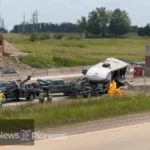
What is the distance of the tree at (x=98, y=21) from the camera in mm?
195250

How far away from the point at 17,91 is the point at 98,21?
167 m

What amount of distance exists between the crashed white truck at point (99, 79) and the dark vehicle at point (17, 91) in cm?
369

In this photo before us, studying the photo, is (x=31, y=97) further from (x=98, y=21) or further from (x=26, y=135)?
(x=98, y=21)

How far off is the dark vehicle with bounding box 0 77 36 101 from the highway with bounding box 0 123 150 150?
1785 centimetres

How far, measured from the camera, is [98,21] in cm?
19450

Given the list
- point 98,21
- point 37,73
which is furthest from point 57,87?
point 98,21

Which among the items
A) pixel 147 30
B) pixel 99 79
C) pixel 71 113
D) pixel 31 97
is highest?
pixel 71 113

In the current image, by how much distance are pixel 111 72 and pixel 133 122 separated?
992 inches

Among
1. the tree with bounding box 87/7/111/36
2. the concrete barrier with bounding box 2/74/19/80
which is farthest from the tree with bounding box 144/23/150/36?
the concrete barrier with bounding box 2/74/19/80

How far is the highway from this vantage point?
1049 cm

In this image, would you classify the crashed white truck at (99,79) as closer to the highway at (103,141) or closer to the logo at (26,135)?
the highway at (103,141)

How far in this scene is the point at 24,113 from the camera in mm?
14703

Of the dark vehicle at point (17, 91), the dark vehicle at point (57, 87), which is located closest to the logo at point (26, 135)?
the dark vehicle at point (17, 91)

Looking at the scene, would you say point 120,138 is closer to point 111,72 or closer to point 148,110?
point 148,110
